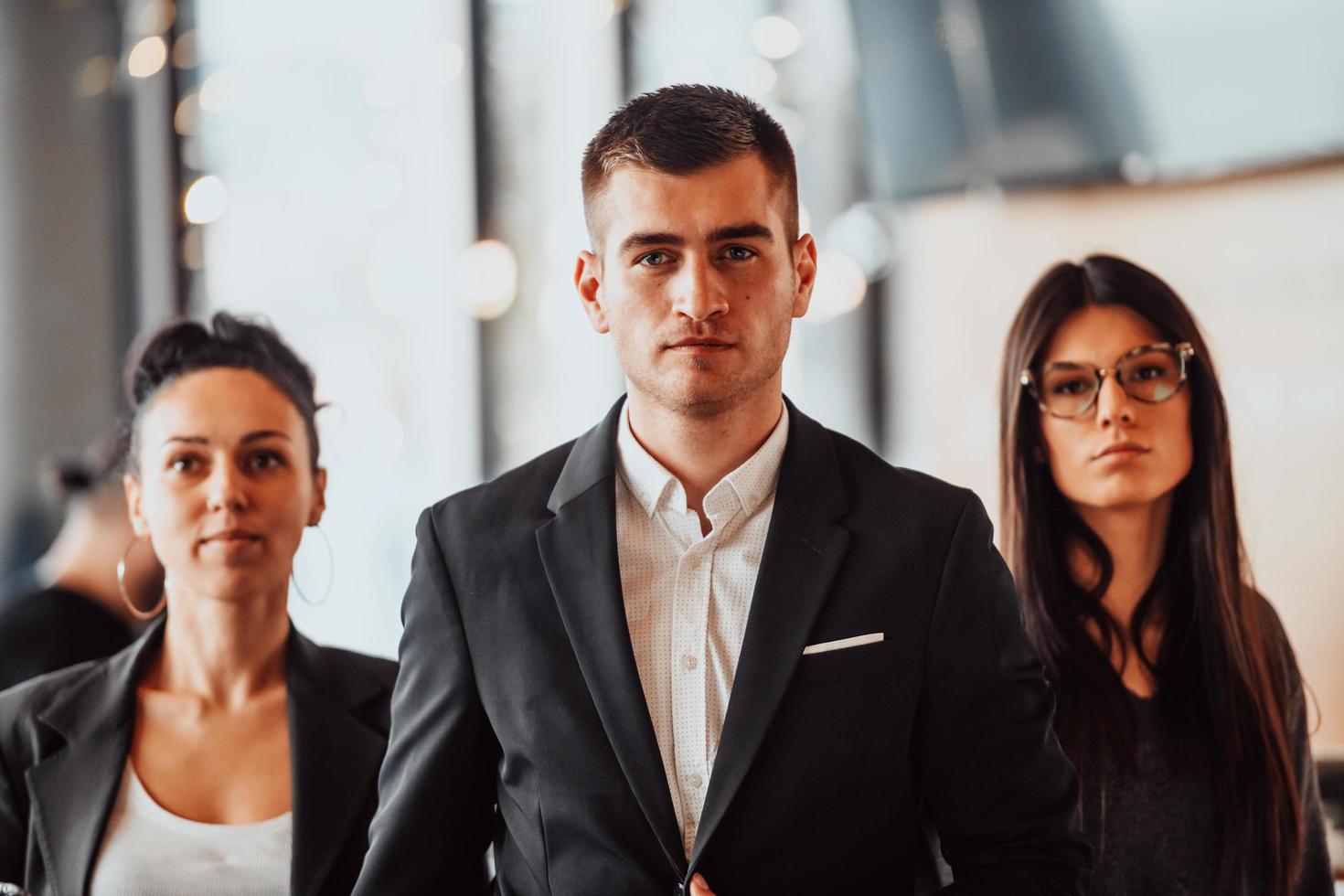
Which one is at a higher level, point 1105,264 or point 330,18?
point 330,18

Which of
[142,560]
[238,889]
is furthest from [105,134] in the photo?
[238,889]

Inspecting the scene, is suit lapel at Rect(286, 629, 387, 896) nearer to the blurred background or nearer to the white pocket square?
the white pocket square

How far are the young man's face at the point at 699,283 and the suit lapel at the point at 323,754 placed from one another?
81cm

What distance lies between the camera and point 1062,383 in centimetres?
217

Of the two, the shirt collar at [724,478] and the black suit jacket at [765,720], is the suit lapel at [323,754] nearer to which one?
the black suit jacket at [765,720]

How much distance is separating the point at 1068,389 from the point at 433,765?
1.18 metres

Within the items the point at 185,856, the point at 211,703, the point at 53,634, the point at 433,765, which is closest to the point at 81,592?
the point at 53,634

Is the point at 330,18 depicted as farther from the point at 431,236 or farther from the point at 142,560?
the point at 142,560

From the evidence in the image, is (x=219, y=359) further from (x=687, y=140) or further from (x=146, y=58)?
(x=146, y=58)

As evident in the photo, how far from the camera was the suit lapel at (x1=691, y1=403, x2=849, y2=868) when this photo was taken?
1.53 m

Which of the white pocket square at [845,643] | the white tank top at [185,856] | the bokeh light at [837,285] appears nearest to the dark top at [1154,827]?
the white pocket square at [845,643]

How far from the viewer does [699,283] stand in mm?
1580

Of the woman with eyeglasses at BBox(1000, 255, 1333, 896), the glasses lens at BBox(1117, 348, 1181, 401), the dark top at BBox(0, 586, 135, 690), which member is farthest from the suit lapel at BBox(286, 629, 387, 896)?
the glasses lens at BBox(1117, 348, 1181, 401)

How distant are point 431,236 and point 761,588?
3190 millimetres
